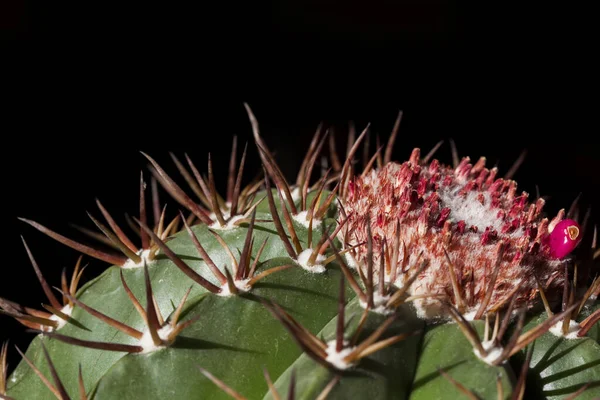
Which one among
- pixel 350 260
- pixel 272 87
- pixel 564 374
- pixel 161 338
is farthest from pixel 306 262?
pixel 272 87

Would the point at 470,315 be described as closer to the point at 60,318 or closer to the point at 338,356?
the point at 338,356

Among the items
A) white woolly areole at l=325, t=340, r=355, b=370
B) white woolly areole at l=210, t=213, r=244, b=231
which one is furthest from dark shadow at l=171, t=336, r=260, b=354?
white woolly areole at l=210, t=213, r=244, b=231

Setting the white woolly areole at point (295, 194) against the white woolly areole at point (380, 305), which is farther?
the white woolly areole at point (295, 194)

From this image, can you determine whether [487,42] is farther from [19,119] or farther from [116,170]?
[19,119]

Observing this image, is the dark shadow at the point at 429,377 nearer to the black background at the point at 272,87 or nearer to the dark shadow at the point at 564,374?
the dark shadow at the point at 564,374

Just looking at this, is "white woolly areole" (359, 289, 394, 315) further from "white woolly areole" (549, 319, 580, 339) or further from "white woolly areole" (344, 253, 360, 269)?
"white woolly areole" (549, 319, 580, 339)

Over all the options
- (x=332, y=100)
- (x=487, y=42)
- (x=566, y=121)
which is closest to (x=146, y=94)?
(x=332, y=100)

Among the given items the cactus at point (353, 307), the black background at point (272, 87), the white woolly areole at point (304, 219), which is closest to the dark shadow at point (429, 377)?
the cactus at point (353, 307)
